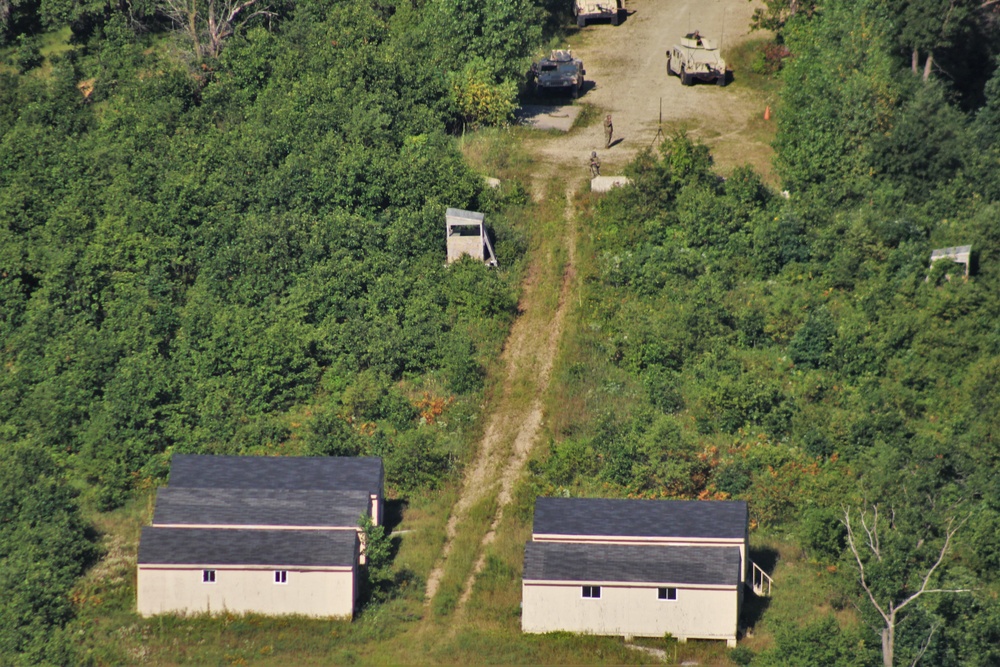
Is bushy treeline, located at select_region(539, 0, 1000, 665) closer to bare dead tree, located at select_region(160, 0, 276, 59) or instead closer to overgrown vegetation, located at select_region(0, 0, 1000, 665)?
overgrown vegetation, located at select_region(0, 0, 1000, 665)

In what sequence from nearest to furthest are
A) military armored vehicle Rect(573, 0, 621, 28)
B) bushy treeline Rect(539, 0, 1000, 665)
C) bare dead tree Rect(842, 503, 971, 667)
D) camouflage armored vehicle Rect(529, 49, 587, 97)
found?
bare dead tree Rect(842, 503, 971, 667) → bushy treeline Rect(539, 0, 1000, 665) → camouflage armored vehicle Rect(529, 49, 587, 97) → military armored vehicle Rect(573, 0, 621, 28)

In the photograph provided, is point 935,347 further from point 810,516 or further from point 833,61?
point 833,61

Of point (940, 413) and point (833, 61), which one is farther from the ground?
point (833, 61)

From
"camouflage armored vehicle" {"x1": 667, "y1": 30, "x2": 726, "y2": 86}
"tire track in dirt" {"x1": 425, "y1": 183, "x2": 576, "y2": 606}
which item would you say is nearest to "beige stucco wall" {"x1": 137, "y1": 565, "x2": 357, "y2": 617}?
"tire track in dirt" {"x1": 425, "y1": 183, "x2": 576, "y2": 606}

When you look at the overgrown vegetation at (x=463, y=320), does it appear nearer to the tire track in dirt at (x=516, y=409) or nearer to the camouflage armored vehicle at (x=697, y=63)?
the tire track in dirt at (x=516, y=409)

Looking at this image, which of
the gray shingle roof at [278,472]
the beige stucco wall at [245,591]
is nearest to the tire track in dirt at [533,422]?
the beige stucco wall at [245,591]

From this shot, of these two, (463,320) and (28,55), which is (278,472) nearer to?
(463,320)

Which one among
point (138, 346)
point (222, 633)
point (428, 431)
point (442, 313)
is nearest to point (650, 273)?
point (442, 313)
